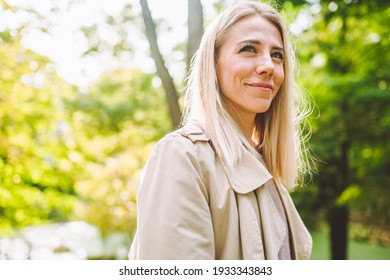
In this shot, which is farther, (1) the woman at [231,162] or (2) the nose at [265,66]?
(2) the nose at [265,66]

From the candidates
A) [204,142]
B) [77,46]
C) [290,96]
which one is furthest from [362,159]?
[204,142]

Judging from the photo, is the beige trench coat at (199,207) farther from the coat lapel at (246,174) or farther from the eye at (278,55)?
the eye at (278,55)

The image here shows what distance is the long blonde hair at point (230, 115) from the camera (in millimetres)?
1602

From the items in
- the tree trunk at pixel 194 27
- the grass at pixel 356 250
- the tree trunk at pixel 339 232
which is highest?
the tree trunk at pixel 194 27

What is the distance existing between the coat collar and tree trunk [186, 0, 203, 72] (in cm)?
314

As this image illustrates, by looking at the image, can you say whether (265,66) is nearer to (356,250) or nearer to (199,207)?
(199,207)

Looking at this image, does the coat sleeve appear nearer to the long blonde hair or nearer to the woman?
the woman

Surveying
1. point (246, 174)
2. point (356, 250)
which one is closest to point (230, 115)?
point (246, 174)

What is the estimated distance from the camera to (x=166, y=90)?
5070 millimetres

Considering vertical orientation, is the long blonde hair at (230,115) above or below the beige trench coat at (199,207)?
above

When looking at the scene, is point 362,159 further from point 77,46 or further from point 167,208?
point 167,208

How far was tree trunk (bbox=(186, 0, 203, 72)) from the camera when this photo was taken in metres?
4.68

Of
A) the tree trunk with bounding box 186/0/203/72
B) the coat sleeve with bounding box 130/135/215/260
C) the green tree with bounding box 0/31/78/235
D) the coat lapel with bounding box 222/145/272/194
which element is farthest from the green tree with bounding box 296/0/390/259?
the coat sleeve with bounding box 130/135/215/260

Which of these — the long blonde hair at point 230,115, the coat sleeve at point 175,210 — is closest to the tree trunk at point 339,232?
the long blonde hair at point 230,115
